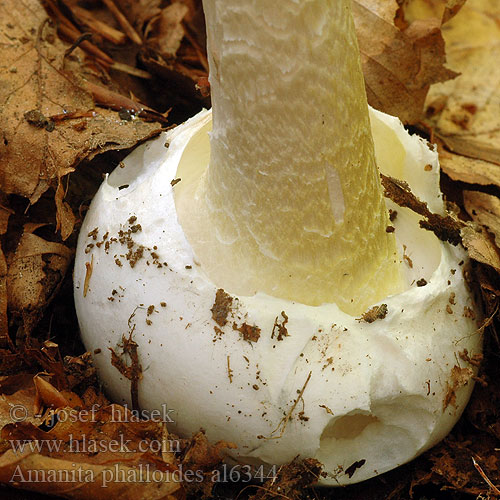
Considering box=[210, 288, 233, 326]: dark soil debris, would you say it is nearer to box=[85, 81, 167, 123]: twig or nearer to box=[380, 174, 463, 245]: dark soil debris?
box=[380, 174, 463, 245]: dark soil debris

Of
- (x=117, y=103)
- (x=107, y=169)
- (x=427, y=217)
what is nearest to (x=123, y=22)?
(x=117, y=103)

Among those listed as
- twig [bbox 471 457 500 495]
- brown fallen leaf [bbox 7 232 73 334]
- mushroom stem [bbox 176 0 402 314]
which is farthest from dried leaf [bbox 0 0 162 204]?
twig [bbox 471 457 500 495]

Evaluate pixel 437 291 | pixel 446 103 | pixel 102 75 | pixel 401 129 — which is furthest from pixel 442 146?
pixel 102 75

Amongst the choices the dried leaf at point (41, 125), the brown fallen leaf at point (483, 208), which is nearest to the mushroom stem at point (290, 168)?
the dried leaf at point (41, 125)

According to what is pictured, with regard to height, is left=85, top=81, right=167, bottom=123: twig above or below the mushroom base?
above

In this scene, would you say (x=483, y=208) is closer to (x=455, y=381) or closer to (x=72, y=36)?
(x=455, y=381)

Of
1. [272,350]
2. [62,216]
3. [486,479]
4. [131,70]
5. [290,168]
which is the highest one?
[131,70]
